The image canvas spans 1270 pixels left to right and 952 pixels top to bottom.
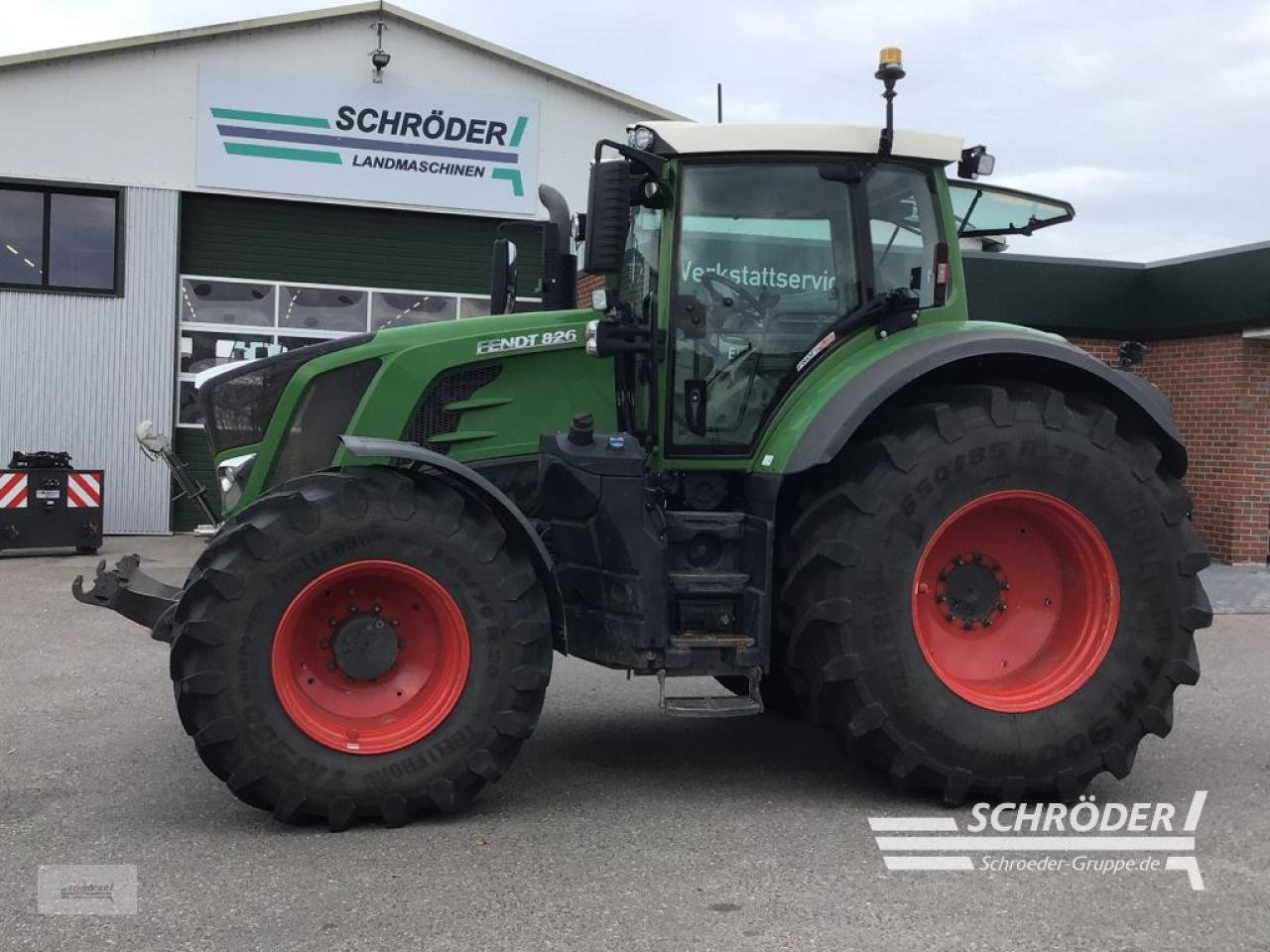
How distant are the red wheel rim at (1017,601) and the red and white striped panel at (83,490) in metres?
10.9

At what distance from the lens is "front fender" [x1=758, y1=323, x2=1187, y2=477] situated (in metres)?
4.55

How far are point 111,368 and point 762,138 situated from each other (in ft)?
39.5

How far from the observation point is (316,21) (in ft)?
48.9

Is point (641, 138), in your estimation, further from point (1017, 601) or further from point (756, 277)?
point (1017, 601)

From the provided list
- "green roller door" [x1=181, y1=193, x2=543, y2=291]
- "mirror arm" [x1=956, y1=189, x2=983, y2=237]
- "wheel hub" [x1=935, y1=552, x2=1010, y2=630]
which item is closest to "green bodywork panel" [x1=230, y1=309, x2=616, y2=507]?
"wheel hub" [x1=935, y1=552, x2=1010, y2=630]

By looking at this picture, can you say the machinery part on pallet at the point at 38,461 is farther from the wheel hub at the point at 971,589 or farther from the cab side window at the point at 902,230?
the wheel hub at the point at 971,589

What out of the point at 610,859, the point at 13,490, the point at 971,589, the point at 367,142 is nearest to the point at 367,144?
the point at 367,142

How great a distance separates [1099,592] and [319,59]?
13024 mm

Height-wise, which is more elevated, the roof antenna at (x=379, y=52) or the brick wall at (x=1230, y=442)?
the roof antenna at (x=379, y=52)

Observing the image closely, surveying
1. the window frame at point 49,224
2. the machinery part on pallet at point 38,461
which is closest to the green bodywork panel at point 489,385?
the machinery part on pallet at point 38,461

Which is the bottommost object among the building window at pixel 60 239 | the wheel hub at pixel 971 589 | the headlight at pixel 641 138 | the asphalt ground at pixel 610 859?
the asphalt ground at pixel 610 859

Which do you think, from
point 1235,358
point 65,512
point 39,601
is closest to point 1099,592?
point 39,601

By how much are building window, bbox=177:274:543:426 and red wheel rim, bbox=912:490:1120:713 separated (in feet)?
34.7

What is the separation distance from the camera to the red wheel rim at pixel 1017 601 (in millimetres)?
4770
